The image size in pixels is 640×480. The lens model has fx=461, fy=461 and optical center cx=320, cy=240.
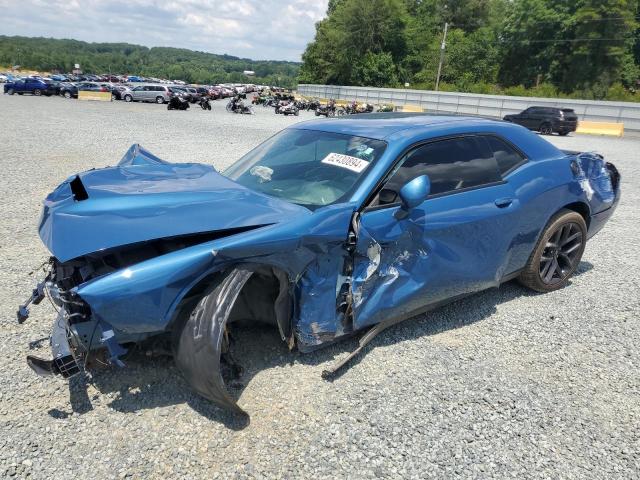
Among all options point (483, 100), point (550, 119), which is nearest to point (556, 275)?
point (550, 119)

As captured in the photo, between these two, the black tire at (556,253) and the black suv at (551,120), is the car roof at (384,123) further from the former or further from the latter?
the black suv at (551,120)

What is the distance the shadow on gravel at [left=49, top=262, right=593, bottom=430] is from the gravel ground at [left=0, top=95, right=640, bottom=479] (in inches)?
0.4

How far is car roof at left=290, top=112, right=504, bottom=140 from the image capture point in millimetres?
3383

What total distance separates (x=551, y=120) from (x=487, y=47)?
4076cm

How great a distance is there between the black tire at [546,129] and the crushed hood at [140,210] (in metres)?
24.0

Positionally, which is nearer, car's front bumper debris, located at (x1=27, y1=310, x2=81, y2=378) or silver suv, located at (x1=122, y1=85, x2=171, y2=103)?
car's front bumper debris, located at (x1=27, y1=310, x2=81, y2=378)

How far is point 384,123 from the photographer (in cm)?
357

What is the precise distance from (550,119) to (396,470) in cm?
2465

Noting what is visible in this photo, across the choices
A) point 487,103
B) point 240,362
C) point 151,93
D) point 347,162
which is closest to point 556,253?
point 347,162

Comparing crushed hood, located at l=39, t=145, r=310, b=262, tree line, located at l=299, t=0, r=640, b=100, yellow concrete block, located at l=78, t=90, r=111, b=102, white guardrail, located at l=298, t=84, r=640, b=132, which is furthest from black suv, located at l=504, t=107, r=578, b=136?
yellow concrete block, located at l=78, t=90, r=111, b=102

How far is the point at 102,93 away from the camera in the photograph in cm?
3609

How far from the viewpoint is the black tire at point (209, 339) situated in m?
2.33

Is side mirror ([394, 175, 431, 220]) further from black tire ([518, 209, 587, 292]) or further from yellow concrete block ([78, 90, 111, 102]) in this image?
yellow concrete block ([78, 90, 111, 102])

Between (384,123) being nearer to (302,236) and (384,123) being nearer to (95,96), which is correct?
(302,236)
